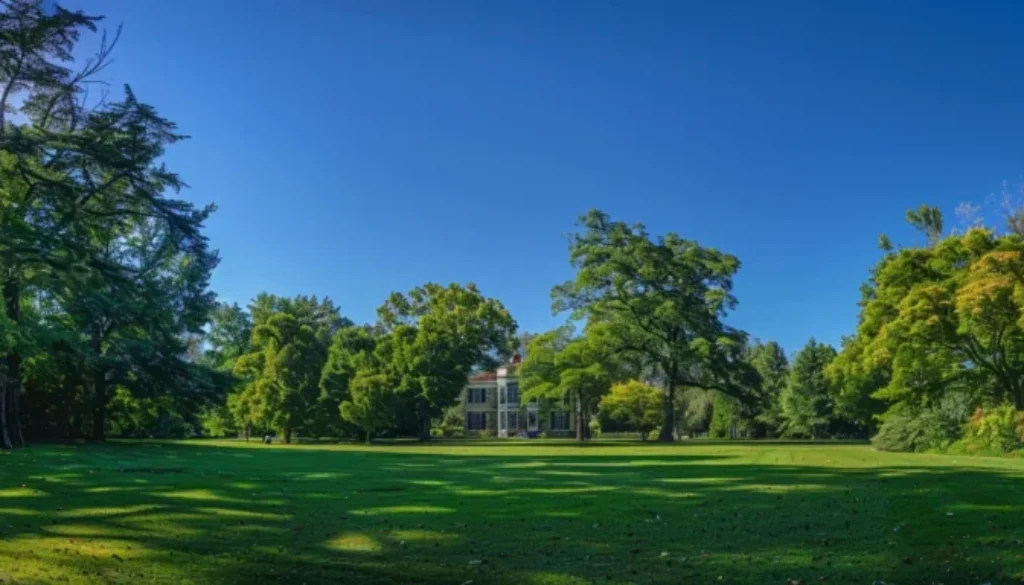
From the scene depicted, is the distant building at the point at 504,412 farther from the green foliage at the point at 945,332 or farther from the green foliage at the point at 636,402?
the green foliage at the point at 945,332

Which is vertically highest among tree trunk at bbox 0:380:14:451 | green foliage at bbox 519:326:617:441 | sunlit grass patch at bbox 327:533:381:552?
green foliage at bbox 519:326:617:441

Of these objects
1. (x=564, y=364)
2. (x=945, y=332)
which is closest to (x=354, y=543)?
(x=945, y=332)

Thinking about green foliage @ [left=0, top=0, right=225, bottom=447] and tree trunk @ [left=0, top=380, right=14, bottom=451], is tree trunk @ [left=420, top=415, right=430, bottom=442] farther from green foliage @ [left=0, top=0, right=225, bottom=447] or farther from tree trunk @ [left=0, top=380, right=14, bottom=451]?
green foliage @ [left=0, top=0, right=225, bottom=447]

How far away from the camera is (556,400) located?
62.0 metres

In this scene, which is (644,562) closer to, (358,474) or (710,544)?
(710,544)

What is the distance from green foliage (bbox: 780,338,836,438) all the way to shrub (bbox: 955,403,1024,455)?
34897mm

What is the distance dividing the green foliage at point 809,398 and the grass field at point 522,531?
49.8 meters

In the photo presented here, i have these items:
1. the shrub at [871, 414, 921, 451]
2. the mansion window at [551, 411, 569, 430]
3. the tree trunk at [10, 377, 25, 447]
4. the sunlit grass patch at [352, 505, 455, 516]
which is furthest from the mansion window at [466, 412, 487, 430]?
the sunlit grass patch at [352, 505, 455, 516]

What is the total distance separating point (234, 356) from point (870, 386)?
171 ft

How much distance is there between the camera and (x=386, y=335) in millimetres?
60656

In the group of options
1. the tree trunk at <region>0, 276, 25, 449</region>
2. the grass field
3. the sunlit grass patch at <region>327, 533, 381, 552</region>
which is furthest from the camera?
the tree trunk at <region>0, 276, 25, 449</region>

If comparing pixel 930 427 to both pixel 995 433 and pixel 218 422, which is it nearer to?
pixel 995 433

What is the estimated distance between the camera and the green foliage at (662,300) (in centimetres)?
4891

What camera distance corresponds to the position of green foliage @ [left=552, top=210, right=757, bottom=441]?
48.9 meters
